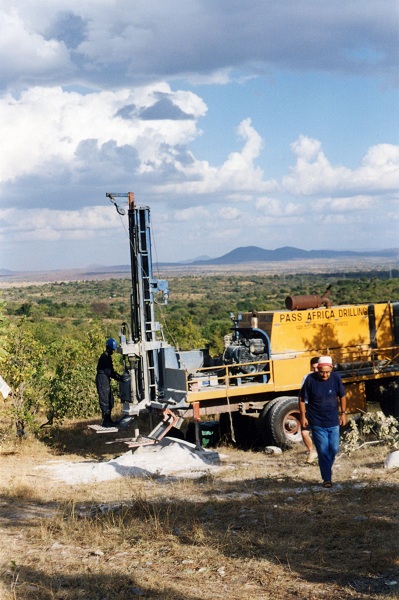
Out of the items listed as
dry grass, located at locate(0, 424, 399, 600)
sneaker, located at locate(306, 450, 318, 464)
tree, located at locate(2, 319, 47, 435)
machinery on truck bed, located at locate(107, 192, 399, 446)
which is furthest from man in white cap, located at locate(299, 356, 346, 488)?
tree, located at locate(2, 319, 47, 435)

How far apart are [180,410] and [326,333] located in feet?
11.4

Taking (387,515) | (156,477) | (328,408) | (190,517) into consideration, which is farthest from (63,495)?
(387,515)

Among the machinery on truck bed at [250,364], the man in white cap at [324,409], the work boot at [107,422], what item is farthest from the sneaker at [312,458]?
the work boot at [107,422]

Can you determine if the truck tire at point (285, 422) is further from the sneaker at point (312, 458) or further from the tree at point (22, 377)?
the tree at point (22, 377)

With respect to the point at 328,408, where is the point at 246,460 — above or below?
below

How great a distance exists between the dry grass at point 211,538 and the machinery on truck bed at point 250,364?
2788mm

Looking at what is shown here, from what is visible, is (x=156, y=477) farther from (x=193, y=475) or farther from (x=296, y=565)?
(x=296, y=565)

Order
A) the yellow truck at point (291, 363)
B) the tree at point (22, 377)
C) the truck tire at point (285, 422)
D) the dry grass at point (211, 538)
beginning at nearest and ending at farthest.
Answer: the dry grass at point (211, 538), the truck tire at point (285, 422), the yellow truck at point (291, 363), the tree at point (22, 377)

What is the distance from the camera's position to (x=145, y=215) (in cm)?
1487

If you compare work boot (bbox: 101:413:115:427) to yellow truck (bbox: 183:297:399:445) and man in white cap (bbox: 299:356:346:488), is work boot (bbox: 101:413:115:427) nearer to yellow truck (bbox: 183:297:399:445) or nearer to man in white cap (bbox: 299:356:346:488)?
yellow truck (bbox: 183:297:399:445)

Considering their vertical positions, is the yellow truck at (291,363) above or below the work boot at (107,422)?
above

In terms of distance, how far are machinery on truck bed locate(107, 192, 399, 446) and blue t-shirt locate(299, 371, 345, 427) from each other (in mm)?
4465

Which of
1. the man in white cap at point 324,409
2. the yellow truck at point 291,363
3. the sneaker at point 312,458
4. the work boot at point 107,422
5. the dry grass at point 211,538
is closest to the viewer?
the dry grass at point 211,538

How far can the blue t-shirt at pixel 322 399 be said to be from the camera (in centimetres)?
933
